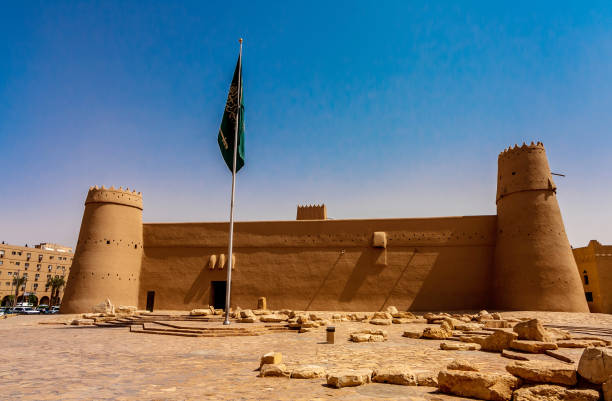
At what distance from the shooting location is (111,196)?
2592 centimetres

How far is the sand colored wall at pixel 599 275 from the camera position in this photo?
26.0m

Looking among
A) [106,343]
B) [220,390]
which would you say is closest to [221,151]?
[106,343]

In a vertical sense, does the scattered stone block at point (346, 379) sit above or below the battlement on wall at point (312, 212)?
below

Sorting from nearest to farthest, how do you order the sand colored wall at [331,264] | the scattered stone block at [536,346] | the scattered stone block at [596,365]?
the scattered stone block at [596,365], the scattered stone block at [536,346], the sand colored wall at [331,264]

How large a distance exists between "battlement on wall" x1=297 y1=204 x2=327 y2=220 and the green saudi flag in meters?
12.1

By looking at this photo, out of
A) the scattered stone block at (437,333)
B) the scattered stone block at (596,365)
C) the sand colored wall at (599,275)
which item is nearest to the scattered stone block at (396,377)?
the scattered stone block at (596,365)

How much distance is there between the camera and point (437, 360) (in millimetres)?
7387

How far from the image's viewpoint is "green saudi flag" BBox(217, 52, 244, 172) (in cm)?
1587

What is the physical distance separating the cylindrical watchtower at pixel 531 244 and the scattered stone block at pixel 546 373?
1742 cm

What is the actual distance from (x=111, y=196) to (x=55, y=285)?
37.7 meters

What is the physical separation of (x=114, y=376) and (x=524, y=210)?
21.3 metres

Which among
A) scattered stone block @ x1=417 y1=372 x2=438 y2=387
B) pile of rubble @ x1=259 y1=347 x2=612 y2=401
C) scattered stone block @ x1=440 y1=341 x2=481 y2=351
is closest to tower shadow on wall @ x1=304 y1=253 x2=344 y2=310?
scattered stone block @ x1=440 y1=341 x2=481 y2=351

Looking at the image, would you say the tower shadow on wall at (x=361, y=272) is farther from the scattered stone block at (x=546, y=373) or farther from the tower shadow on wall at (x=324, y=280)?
the scattered stone block at (x=546, y=373)

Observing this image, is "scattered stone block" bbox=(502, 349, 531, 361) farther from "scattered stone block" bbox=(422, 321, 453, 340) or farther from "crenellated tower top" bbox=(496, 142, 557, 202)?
"crenellated tower top" bbox=(496, 142, 557, 202)
